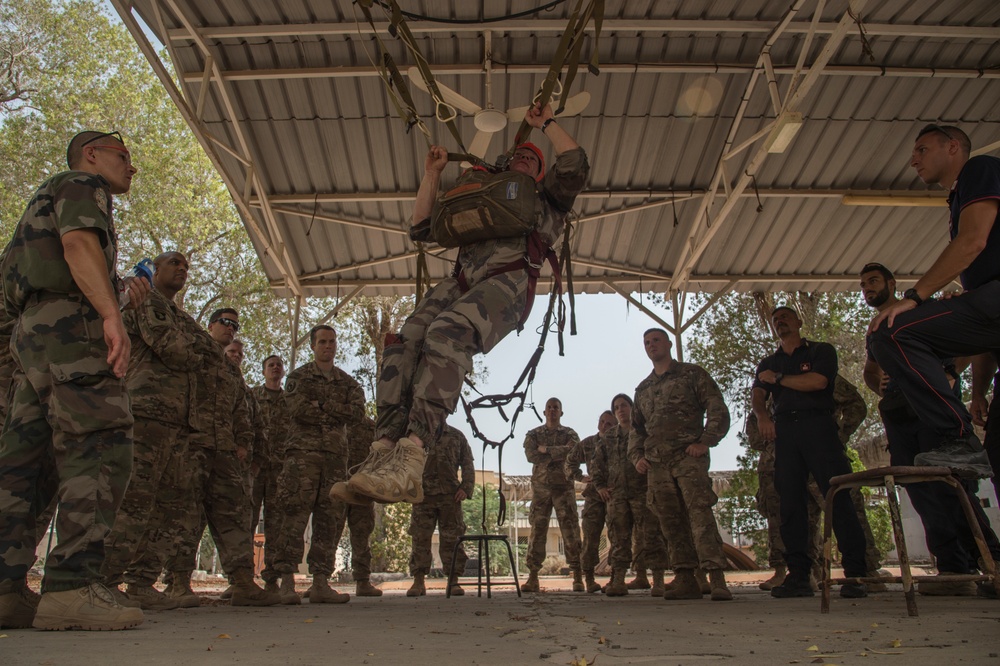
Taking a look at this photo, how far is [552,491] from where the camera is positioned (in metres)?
9.09

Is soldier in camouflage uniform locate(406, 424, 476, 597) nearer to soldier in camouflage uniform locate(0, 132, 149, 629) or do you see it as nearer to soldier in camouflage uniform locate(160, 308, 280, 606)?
soldier in camouflage uniform locate(160, 308, 280, 606)

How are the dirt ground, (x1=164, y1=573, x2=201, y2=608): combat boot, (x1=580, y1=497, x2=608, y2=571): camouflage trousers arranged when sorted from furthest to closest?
1. (x1=580, y1=497, x2=608, y2=571): camouflage trousers
2. (x1=164, y1=573, x2=201, y2=608): combat boot
3. the dirt ground

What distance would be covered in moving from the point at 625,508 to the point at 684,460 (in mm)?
2451

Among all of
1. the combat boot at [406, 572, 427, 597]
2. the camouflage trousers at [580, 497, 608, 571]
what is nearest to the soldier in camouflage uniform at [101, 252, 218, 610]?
the combat boot at [406, 572, 427, 597]

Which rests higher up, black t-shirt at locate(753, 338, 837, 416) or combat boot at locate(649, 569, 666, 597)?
black t-shirt at locate(753, 338, 837, 416)

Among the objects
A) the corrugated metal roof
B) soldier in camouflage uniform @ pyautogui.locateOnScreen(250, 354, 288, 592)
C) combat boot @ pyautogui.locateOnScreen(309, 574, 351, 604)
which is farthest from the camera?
the corrugated metal roof

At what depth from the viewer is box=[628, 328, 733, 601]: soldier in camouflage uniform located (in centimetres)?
524

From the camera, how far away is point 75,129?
1848 centimetres

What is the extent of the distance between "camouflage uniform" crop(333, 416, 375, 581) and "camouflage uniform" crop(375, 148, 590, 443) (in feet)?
10.00

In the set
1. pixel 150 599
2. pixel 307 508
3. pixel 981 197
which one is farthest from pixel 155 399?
pixel 981 197

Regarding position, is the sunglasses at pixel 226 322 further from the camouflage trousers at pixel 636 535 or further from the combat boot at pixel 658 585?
the combat boot at pixel 658 585

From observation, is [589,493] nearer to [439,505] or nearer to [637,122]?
[439,505]

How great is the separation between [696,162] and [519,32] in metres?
2.98

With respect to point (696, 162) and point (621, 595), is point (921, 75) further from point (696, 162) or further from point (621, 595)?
point (621, 595)
